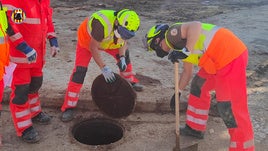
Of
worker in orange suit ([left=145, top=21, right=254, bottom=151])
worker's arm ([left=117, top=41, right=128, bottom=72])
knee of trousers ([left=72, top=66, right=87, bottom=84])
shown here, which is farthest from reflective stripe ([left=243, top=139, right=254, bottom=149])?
knee of trousers ([left=72, top=66, right=87, bottom=84])

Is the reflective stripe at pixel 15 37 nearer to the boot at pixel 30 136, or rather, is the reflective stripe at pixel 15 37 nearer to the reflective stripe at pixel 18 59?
the reflective stripe at pixel 18 59

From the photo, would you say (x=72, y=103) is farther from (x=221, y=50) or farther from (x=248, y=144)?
(x=248, y=144)

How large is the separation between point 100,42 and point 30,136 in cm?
147

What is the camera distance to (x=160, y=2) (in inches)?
528

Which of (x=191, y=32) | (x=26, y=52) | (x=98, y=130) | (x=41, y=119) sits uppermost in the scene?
(x=191, y=32)

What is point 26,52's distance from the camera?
422 centimetres

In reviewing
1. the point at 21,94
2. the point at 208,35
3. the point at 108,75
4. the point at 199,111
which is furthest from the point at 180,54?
the point at 21,94

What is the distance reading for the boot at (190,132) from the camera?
4703mm

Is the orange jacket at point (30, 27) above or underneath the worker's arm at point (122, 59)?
above

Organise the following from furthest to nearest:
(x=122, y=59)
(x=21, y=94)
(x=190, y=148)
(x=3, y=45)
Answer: (x=122, y=59), (x=21, y=94), (x=190, y=148), (x=3, y=45)

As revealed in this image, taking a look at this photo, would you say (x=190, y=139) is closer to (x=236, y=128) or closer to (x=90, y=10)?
(x=236, y=128)

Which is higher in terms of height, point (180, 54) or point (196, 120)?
point (180, 54)

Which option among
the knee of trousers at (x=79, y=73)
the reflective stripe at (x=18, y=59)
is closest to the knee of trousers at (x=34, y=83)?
the reflective stripe at (x=18, y=59)

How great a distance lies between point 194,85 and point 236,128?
2.78 feet
